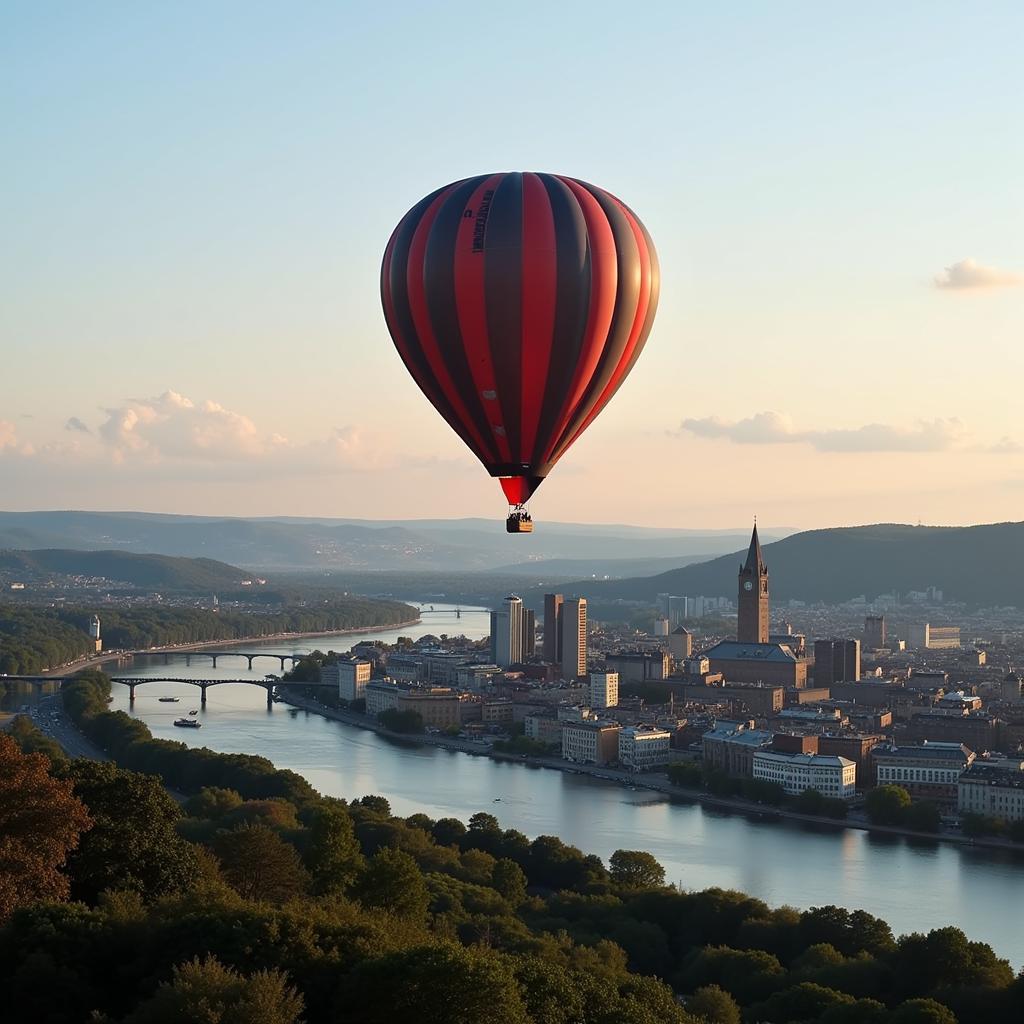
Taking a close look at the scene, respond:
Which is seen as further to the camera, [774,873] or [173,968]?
[774,873]

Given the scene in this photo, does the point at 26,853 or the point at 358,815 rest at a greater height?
the point at 26,853

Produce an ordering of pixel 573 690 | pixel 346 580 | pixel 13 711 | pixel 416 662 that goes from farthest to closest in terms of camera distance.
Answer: pixel 346 580
pixel 416 662
pixel 573 690
pixel 13 711

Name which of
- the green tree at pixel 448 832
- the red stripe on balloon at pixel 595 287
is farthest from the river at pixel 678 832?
the red stripe on balloon at pixel 595 287

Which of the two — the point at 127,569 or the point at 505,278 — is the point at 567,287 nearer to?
the point at 505,278

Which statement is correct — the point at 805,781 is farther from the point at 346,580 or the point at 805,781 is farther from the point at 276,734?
the point at 346,580

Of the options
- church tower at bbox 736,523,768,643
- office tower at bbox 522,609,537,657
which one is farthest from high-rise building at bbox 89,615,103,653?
church tower at bbox 736,523,768,643

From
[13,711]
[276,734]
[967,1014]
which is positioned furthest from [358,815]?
[13,711]
